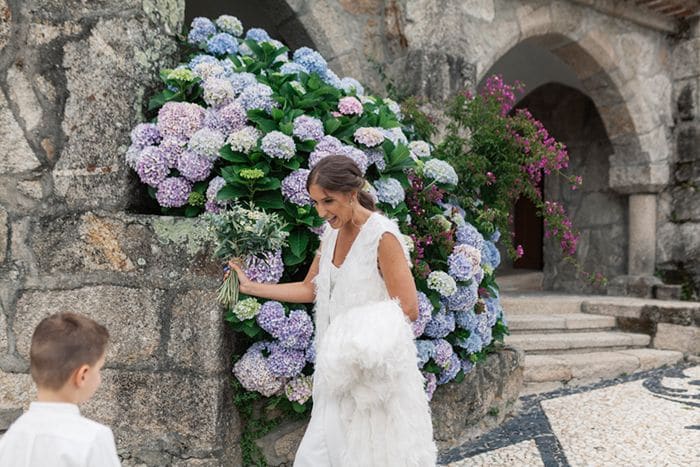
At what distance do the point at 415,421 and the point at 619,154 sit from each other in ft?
19.7

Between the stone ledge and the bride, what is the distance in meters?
0.82

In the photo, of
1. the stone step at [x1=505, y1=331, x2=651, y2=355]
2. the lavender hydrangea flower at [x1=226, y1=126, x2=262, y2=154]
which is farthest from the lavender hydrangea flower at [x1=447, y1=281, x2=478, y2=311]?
the stone step at [x1=505, y1=331, x2=651, y2=355]

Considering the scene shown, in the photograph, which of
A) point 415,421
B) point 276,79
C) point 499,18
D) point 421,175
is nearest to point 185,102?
point 276,79

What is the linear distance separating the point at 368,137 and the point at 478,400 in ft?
5.31

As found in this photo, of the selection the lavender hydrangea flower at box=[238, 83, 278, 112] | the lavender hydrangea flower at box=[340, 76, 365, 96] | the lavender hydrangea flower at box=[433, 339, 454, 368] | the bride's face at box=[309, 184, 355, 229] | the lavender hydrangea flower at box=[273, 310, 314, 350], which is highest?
the lavender hydrangea flower at box=[340, 76, 365, 96]

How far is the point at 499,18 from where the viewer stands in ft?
17.1

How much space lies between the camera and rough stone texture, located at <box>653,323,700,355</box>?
17.6 feet

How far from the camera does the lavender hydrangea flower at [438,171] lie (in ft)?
10.4

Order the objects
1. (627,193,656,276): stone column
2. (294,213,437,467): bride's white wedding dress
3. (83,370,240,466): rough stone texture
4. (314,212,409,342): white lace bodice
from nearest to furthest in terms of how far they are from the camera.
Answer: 1. (294,213,437,467): bride's white wedding dress
2. (314,212,409,342): white lace bodice
3. (83,370,240,466): rough stone texture
4. (627,193,656,276): stone column

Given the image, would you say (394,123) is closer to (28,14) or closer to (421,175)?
(421,175)

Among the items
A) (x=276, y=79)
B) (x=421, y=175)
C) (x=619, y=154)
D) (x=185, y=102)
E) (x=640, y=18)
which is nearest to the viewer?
(x=185, y=102)

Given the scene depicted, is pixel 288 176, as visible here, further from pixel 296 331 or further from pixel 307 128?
pixel 296 331

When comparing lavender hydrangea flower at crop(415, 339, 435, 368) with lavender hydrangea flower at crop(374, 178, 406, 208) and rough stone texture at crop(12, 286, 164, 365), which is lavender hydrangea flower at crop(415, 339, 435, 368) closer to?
lavender hydrangea flower at crop(374, 178, 406, 208)

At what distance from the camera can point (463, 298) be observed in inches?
119
